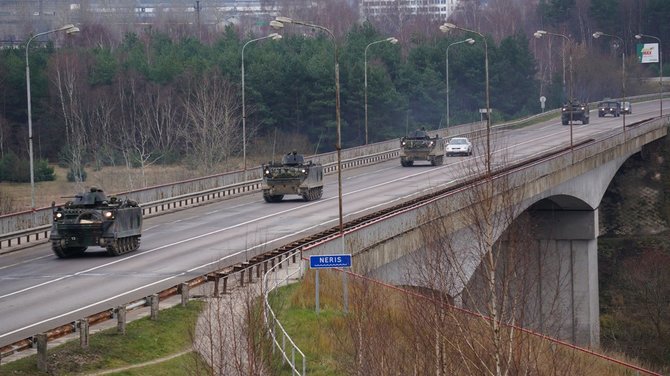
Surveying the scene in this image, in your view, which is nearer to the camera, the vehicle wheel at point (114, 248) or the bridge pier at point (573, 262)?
the vehicle wheel at point (114, 248)

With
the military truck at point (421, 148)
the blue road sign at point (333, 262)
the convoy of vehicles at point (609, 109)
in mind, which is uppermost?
the blue road sign at point (333, 262)

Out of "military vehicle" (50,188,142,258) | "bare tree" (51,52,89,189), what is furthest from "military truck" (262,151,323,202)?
"bare tree" (51,52,89,189)

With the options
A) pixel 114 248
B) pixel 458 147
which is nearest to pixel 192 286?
pixel 114 248

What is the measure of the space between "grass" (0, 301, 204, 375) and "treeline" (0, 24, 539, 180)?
2049 inches

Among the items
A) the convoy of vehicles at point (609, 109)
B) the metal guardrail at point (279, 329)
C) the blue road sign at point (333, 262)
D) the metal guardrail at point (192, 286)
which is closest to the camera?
the metal guardrail at point (279, 329)

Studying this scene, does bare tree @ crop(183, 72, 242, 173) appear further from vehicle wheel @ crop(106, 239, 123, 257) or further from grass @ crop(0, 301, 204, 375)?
grass @ crop(0, 301, 204, 375)

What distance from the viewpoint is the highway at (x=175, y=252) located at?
36688mm

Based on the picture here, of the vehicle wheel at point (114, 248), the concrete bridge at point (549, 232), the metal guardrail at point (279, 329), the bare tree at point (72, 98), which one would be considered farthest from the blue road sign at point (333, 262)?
the bare tree at point (72, 98)

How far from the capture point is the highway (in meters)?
36.7

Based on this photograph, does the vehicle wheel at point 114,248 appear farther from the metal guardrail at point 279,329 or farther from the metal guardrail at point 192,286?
the metal guardrail at point 279,329

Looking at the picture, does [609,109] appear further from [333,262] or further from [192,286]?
[333,262]

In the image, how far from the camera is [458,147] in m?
93.1

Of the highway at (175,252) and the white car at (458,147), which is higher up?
the highway at (175,252)

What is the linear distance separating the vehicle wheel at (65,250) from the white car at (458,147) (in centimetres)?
4847
